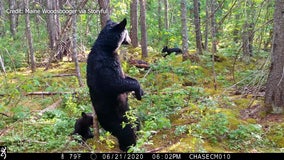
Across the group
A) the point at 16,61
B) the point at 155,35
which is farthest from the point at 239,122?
the point at 155,35

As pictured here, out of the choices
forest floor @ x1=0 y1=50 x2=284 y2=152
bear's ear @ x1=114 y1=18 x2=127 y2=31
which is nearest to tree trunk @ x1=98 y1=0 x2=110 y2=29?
bear's ear @ x1=114 y1=18 x2=127 y2=31

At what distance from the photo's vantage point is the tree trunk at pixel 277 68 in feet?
19.5

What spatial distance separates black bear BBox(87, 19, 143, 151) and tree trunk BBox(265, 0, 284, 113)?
8.85 feet

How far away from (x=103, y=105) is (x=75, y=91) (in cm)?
281

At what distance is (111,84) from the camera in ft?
16.9

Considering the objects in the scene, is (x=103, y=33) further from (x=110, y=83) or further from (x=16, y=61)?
(x=16, y=61)

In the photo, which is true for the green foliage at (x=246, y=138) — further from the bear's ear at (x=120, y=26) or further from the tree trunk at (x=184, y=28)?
the tree trunk at (x=184, y=28)

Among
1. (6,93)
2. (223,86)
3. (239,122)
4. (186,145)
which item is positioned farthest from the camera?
(223,86)

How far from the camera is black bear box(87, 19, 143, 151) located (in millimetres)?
5164

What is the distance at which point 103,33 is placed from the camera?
18.0ft

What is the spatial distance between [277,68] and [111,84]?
10.7ft
